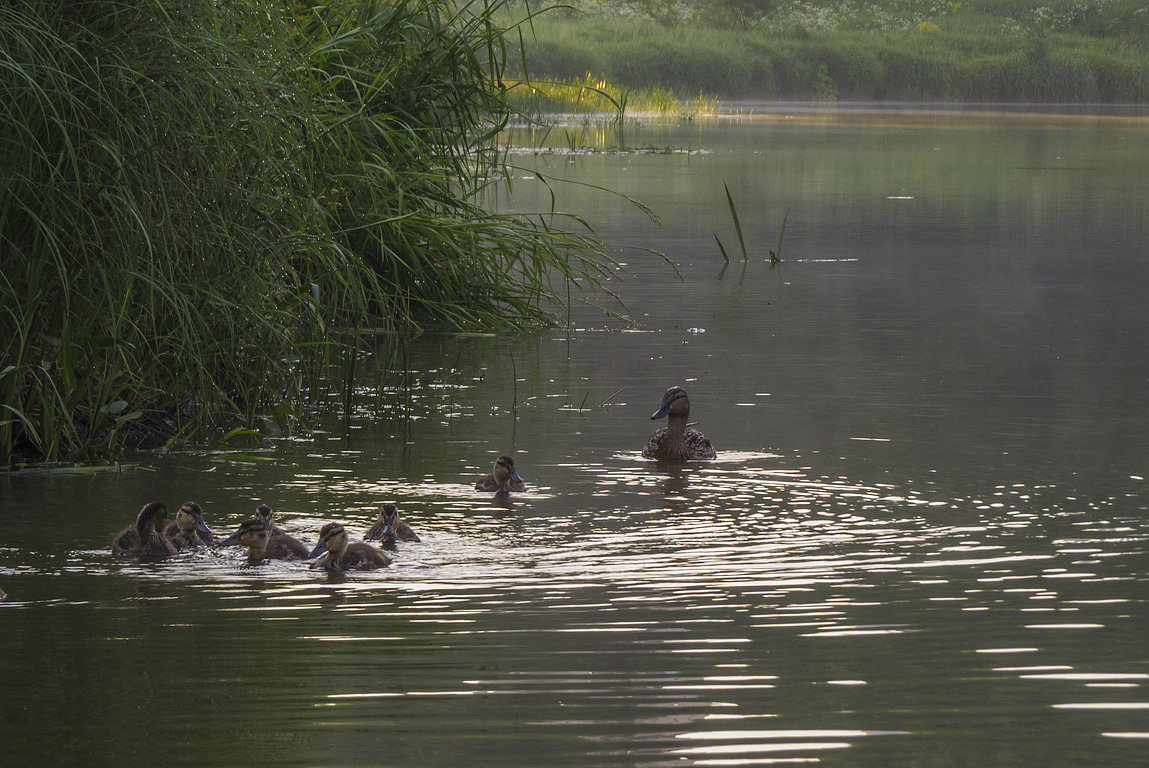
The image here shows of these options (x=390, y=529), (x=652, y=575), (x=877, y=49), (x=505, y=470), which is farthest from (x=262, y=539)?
(x=877, y=49)

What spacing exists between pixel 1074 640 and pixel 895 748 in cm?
115

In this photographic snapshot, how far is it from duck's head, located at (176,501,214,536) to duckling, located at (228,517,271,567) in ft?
0.67

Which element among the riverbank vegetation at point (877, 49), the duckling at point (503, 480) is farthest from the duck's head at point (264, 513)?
the riverbank vegetation at point (877, 49)

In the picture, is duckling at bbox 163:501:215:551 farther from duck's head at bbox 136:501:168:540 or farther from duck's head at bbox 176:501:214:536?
duck's head at bbox 136:501:168:540

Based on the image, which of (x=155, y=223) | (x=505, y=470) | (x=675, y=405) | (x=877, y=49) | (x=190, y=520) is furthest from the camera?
(x=877, y=49)

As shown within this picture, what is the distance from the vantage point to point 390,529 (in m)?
6.39

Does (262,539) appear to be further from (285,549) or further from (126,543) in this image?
(126,543)

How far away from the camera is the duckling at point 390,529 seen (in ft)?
21.0

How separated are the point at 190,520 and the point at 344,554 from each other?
646 millimetres

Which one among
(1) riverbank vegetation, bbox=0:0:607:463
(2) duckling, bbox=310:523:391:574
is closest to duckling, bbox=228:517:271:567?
(2) duckling, bbox=310:523:391:574

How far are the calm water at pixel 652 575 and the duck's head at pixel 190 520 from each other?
0.12 metres

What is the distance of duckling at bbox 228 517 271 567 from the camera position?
20.6 ft

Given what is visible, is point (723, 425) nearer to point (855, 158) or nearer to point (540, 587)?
point (540, 587)

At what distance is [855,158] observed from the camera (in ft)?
105
